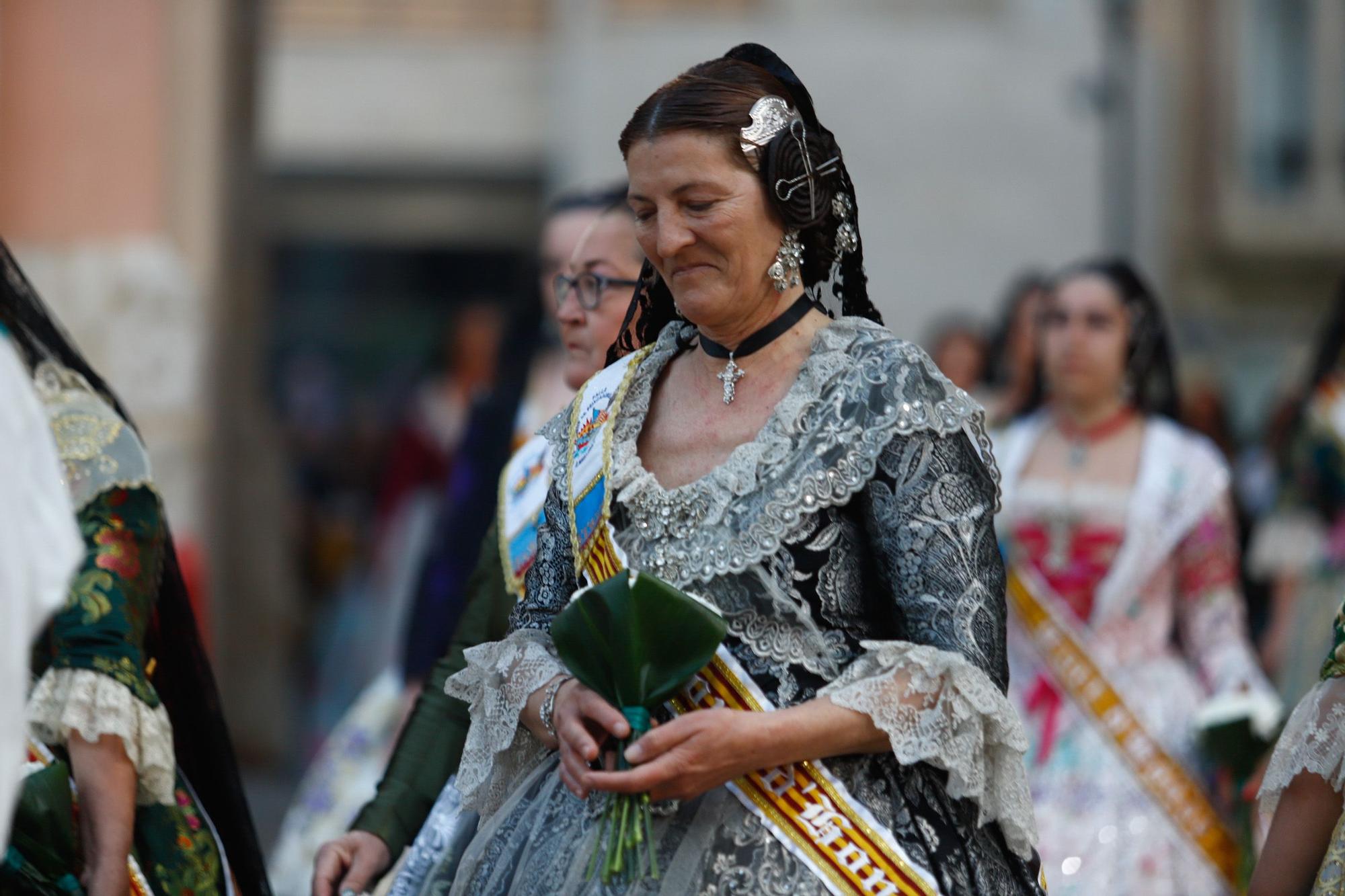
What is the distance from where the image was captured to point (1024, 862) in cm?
291

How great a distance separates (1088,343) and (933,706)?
3.41 meters

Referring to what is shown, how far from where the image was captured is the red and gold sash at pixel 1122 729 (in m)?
5.28

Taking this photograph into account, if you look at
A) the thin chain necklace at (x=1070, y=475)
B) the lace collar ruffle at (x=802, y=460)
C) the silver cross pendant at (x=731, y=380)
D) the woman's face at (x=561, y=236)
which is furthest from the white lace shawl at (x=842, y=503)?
the thin chain necklace at (x=1070, y=475)

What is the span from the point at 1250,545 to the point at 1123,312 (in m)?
4.04

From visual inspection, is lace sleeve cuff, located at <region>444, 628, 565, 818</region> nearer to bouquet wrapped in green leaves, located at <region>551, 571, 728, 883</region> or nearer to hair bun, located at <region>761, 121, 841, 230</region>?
bouquet wrapped in green leaves, located at <region>551, 571, 728, 883</region>

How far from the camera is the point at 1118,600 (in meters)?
5.60

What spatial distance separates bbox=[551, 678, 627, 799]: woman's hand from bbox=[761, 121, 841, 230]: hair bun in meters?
0.72

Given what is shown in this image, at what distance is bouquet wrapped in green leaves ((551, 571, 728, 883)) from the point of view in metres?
2.74

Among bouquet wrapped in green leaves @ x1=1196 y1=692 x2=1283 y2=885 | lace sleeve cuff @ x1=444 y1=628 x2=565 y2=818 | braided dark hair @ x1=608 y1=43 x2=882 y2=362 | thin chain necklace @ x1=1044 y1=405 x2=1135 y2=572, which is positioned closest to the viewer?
braided dark hair @ x1=608 y1=43 x2=882 y2=362

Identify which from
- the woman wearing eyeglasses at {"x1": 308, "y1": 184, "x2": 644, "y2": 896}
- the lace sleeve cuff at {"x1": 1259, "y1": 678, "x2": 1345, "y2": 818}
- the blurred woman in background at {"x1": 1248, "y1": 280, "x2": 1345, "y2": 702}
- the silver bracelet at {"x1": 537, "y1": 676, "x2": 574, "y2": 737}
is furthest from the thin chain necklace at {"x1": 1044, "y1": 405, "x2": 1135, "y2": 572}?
the silver bracelet at {"x1": 537, "y1": 676, "x2": 574, "y2": 737}

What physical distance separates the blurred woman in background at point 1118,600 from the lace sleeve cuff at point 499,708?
249 centimetres

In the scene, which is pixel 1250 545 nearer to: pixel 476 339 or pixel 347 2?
pixel 476 339

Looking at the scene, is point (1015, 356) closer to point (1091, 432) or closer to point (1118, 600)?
point (1091, 432)

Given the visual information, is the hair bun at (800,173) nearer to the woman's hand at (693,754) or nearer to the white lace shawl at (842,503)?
the white lace shawl at (842,503)
